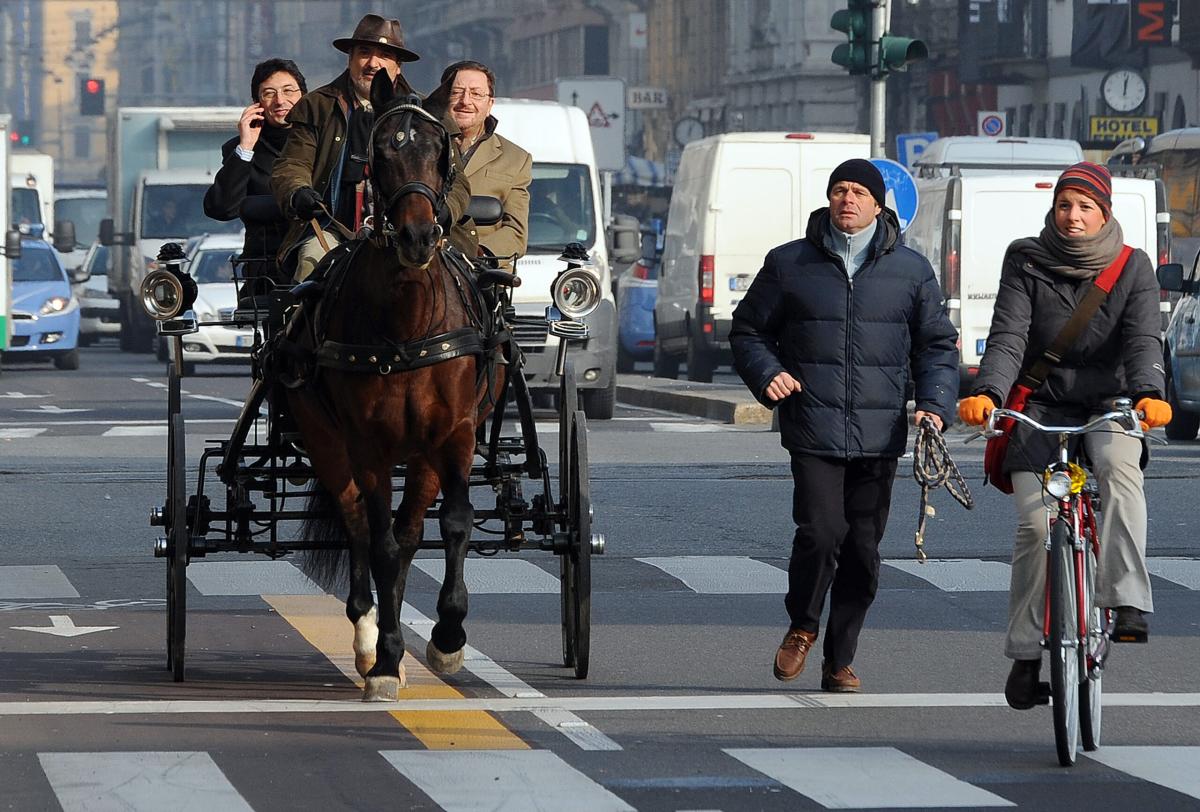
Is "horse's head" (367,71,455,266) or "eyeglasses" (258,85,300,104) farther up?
"eyeglasses" (258,85,300,104)

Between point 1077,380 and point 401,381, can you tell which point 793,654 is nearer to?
point 1077,380

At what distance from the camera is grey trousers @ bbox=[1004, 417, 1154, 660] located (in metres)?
7.98

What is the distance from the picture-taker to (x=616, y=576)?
12.6m

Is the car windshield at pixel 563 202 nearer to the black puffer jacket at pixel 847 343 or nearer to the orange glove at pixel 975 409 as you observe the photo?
the black puffer jacket at pixel 847 343

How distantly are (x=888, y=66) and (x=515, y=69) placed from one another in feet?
249

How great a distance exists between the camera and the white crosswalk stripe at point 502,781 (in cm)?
696

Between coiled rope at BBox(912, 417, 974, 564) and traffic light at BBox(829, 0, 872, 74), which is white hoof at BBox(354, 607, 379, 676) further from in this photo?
traffic light at BBox(829, 0, 872, 74)

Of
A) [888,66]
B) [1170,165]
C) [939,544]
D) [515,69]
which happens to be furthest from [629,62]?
[939,544]

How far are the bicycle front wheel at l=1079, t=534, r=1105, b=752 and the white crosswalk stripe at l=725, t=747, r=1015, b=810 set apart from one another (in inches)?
19.8

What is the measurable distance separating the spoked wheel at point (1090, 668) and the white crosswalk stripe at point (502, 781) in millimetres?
1449

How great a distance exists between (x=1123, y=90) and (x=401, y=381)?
1766 inches

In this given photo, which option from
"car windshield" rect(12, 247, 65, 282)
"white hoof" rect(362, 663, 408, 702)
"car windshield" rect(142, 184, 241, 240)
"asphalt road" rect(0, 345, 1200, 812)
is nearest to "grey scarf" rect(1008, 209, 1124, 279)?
"asphalt road" rect(0, 345, 1200, 812)

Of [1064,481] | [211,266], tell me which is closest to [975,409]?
[1064,481]

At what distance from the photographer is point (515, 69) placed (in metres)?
98.1
